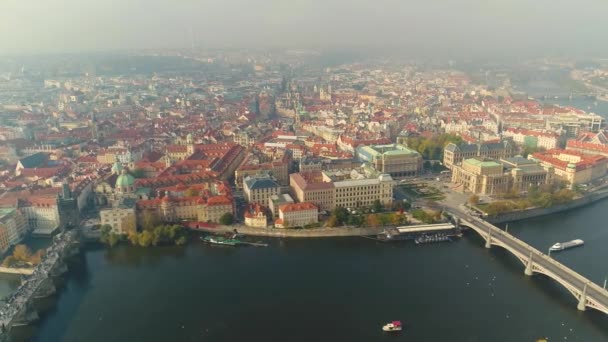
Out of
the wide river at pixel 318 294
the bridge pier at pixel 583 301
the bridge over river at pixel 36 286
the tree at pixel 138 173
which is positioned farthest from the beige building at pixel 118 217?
the bridge pier at pixel 583 301

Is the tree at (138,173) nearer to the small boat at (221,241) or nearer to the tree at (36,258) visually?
the small boat at (221,241)

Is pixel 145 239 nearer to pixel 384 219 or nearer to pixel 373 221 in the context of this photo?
pixel 373 221

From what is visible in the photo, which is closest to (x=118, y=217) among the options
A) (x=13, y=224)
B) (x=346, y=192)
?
(x=13, y=224)

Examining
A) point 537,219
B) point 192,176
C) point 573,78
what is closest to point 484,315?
point 537,219

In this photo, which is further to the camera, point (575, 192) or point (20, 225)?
point (575, 192)

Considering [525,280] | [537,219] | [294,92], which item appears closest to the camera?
[525,280]

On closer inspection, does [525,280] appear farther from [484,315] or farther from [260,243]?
[260,243]
